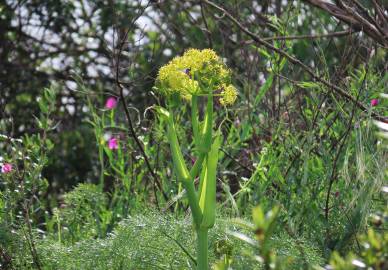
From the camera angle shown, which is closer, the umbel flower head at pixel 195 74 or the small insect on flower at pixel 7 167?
the umbel flower head at pixel 195 74

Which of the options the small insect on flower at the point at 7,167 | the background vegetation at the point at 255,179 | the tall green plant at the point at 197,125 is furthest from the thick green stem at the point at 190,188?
the small insect on flower at the point at 7,167

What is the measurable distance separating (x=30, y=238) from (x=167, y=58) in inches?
118

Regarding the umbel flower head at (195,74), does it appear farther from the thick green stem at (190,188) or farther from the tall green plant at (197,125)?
the thick green stem at (190,188)

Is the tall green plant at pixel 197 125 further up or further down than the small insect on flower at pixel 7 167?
further up

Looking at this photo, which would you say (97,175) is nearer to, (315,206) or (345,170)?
(315,206)

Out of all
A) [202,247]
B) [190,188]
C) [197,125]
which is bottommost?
[202,247]

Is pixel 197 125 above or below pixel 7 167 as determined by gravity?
above

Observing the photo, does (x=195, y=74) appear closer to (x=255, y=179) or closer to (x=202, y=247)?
(x=202, y=247)

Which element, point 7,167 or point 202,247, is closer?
point 202,247

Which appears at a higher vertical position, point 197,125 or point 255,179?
point 197,125

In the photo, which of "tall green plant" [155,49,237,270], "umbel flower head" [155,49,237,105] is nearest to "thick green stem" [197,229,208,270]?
"tall green plant" [155,49,237,270]

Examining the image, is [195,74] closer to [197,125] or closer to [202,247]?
[197,125]

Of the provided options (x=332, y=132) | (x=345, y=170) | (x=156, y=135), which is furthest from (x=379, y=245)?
(x=156, y=135)

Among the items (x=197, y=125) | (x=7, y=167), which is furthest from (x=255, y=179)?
(x=197, y=125)
